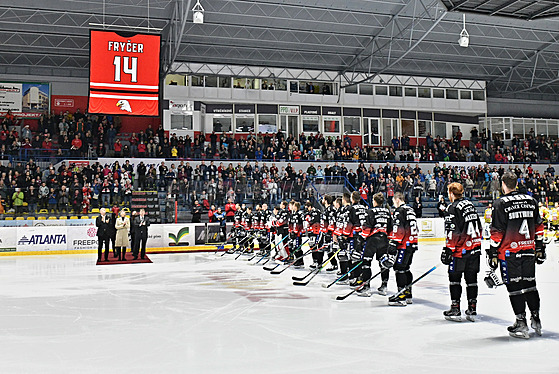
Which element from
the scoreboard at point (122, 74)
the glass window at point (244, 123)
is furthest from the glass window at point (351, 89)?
the scoreboard at point (122, 74)

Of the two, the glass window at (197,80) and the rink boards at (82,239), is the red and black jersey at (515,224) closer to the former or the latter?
the rink boards at (82,239)

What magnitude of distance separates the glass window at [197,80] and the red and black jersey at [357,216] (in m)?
23.9

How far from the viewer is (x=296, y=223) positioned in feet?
42.9

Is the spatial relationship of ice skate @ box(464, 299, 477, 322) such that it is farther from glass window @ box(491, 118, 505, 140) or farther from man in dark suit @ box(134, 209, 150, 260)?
glass window @ box(491, 118, 505, 140)

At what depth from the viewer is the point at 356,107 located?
34562mm

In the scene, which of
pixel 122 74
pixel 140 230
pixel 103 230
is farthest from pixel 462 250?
pixel 103 230

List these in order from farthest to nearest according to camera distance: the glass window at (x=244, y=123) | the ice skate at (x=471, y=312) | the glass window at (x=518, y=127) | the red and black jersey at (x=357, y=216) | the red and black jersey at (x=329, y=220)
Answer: the glass window at (x=518, y=127), the glass window at (x=244, y=123), the red and black jersey at (x=329, y=220), the red and black jersey at (x=357, y=216), the ice skate at (x=471, y=312)

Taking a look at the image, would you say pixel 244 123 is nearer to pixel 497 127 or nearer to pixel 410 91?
Result: pixel 410 91

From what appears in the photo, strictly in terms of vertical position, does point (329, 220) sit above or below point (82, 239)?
above

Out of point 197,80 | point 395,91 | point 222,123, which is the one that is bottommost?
point 222,123

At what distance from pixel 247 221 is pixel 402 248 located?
9.96m

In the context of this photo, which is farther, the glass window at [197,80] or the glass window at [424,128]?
the glass window at [424,128]

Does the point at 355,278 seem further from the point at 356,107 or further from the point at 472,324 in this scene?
the point at 356,107

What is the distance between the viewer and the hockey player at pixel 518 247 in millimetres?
5602
